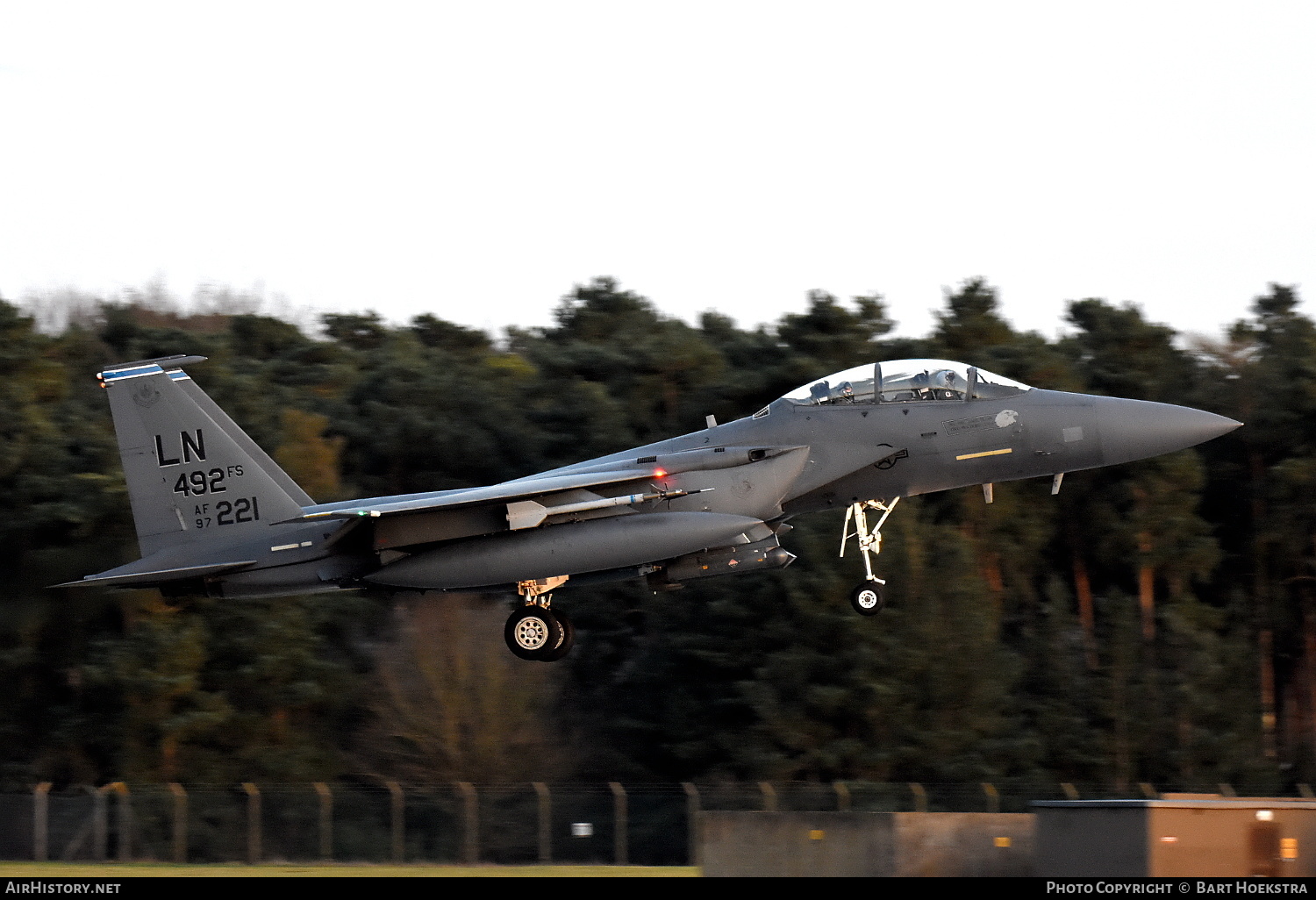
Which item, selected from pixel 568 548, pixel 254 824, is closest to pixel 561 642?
pixel 568 548

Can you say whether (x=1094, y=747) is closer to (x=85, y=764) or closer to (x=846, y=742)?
(x=846, y=742)

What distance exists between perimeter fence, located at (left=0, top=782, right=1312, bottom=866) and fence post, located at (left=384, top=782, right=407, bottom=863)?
0.07 feet

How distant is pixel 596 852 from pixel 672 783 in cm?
1499

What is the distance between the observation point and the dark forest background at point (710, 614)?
1517 inches

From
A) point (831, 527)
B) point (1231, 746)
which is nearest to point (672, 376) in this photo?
point (831, 527)

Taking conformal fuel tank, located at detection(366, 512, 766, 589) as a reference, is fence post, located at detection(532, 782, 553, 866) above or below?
below

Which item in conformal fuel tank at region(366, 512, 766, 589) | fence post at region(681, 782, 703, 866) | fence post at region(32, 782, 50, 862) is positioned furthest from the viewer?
fence post at region(32, 782, 50, 862)

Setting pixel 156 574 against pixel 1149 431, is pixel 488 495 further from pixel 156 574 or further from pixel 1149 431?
pixel 1149 431

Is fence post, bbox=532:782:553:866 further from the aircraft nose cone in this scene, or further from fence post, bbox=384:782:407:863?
the aircraft nose cone

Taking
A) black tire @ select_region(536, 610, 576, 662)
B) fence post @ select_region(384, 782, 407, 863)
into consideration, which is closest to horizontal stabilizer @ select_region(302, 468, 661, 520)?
black tire @ select_region(536, 610, 576, 662)

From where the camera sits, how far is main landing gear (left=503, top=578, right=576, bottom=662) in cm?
1938

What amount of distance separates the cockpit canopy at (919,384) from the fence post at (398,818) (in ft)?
37.4

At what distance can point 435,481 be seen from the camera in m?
43.3

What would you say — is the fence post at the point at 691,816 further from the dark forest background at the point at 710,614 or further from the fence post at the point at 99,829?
the dark forest background at the point at 710,614
